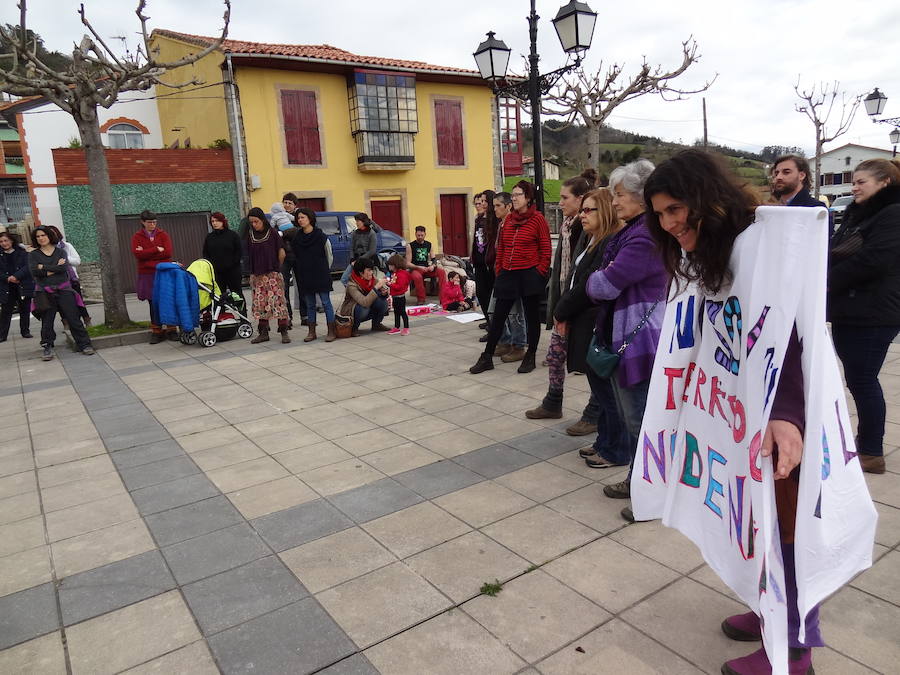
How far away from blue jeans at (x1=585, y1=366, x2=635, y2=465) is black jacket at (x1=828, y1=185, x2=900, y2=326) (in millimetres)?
1257

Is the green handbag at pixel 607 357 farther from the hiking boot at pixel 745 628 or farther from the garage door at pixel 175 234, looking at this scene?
the garage door at pixel 175 234

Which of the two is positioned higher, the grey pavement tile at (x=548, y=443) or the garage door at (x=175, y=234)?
the garage door at (x=175, y=234)

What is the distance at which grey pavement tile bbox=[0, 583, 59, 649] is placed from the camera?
2502 mm

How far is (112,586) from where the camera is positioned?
2818mm

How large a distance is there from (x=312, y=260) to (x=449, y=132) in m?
15.1

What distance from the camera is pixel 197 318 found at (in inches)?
326

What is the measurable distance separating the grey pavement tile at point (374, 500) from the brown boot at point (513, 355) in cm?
307

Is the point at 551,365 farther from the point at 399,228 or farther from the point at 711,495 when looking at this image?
the point at 399,228

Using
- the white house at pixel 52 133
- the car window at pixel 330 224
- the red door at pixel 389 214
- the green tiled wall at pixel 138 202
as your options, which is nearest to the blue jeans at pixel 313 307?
the car window at pixel 330 224

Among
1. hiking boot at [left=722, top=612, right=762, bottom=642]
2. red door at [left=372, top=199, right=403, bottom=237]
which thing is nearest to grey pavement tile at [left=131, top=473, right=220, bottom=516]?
hiking boot at [left=722, top=612, right=762, bottom=642]

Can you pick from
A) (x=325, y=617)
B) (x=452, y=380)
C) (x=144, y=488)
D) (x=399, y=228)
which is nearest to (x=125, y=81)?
(x=452, y=380)

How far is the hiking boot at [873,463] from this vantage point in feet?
11.7

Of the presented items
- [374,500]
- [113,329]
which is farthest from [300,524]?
[113,329]

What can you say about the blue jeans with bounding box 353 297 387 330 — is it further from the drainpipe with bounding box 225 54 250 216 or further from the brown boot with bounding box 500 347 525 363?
the drainpipe with bounding box 225 54 250 216
